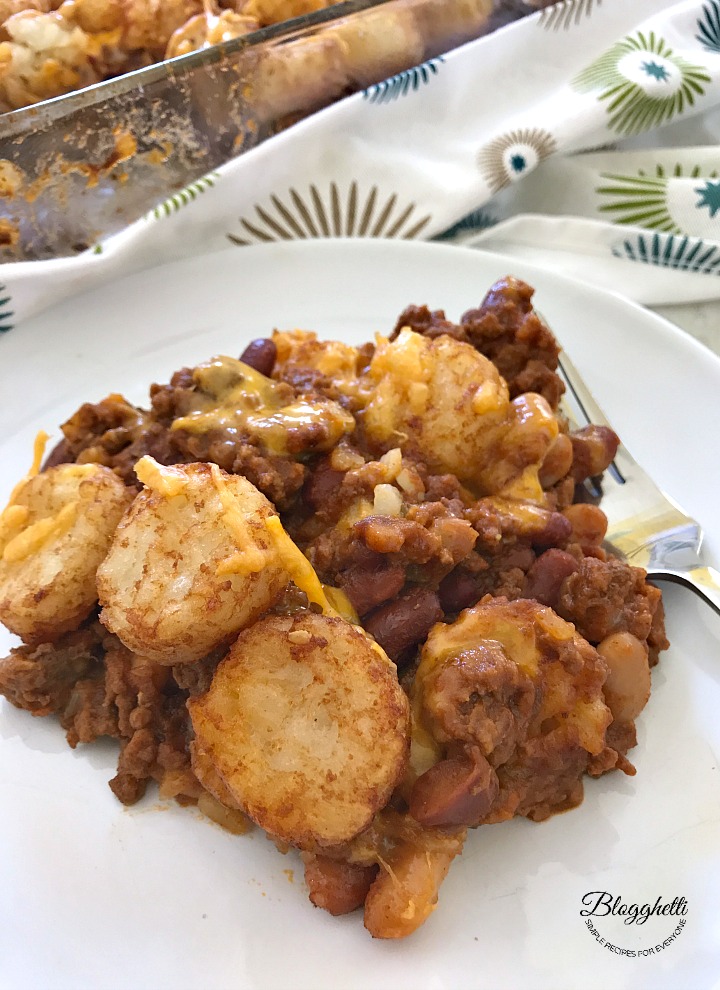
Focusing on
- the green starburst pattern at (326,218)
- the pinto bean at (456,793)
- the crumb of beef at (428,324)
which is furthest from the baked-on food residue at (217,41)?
the pinto bean at (456,793)

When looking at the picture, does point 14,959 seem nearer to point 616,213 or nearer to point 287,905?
point 287,905

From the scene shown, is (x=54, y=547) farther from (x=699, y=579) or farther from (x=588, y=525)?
(x=699, y=579)

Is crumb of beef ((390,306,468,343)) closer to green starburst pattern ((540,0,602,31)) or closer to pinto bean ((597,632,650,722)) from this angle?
pinto bean ((597,632,650,722))

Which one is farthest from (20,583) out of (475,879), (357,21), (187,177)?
(357,21)

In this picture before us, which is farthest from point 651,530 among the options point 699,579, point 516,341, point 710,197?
point 710,197

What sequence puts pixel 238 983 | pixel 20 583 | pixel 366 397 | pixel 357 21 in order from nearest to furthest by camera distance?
pixel 238 983, pixel 20 583, pixel 366 397, pixel 357 21

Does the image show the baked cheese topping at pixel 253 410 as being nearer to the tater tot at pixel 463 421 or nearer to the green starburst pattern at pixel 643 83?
the tater tot at pixel 463 421
